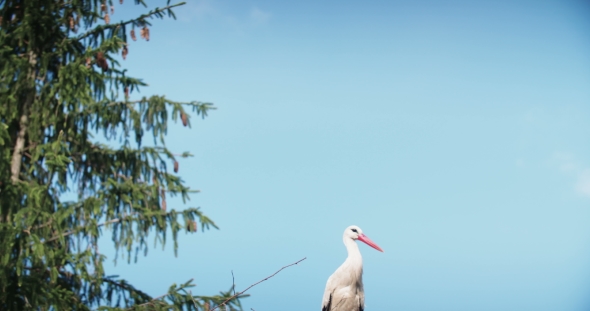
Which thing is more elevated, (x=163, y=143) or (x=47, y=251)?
(x=163, y=143)

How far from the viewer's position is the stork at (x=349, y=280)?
17.1 ft

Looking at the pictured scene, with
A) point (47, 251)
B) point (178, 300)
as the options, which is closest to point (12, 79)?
point (47, 251)

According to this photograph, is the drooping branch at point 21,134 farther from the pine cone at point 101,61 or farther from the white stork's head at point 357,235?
the white stork's head at point 357,235

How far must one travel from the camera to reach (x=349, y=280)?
5270 mm

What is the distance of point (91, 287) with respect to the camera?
7.84 meters

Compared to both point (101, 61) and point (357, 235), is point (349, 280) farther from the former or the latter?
point (101, 61)

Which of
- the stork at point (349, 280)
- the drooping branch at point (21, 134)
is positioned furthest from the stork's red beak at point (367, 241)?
the drooping branch at point (21, 134)

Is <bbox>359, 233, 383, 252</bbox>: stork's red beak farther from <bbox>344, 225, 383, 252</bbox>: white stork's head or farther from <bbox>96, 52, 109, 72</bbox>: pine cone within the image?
<bbox>96, 52, 109, 72</bbox>: pine cone

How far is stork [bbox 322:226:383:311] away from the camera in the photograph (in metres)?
5.21

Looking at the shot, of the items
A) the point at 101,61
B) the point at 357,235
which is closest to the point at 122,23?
the point at 101,61

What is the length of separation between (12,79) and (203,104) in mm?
2599

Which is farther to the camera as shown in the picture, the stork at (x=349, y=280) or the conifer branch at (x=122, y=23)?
the conifer branch at (x=122, y=23)

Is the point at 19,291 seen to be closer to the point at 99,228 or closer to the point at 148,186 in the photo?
the point at 99,228

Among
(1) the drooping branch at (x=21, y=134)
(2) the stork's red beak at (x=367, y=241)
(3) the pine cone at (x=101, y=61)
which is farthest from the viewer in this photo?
(1) the drooping branch at (x=21, y=134)
